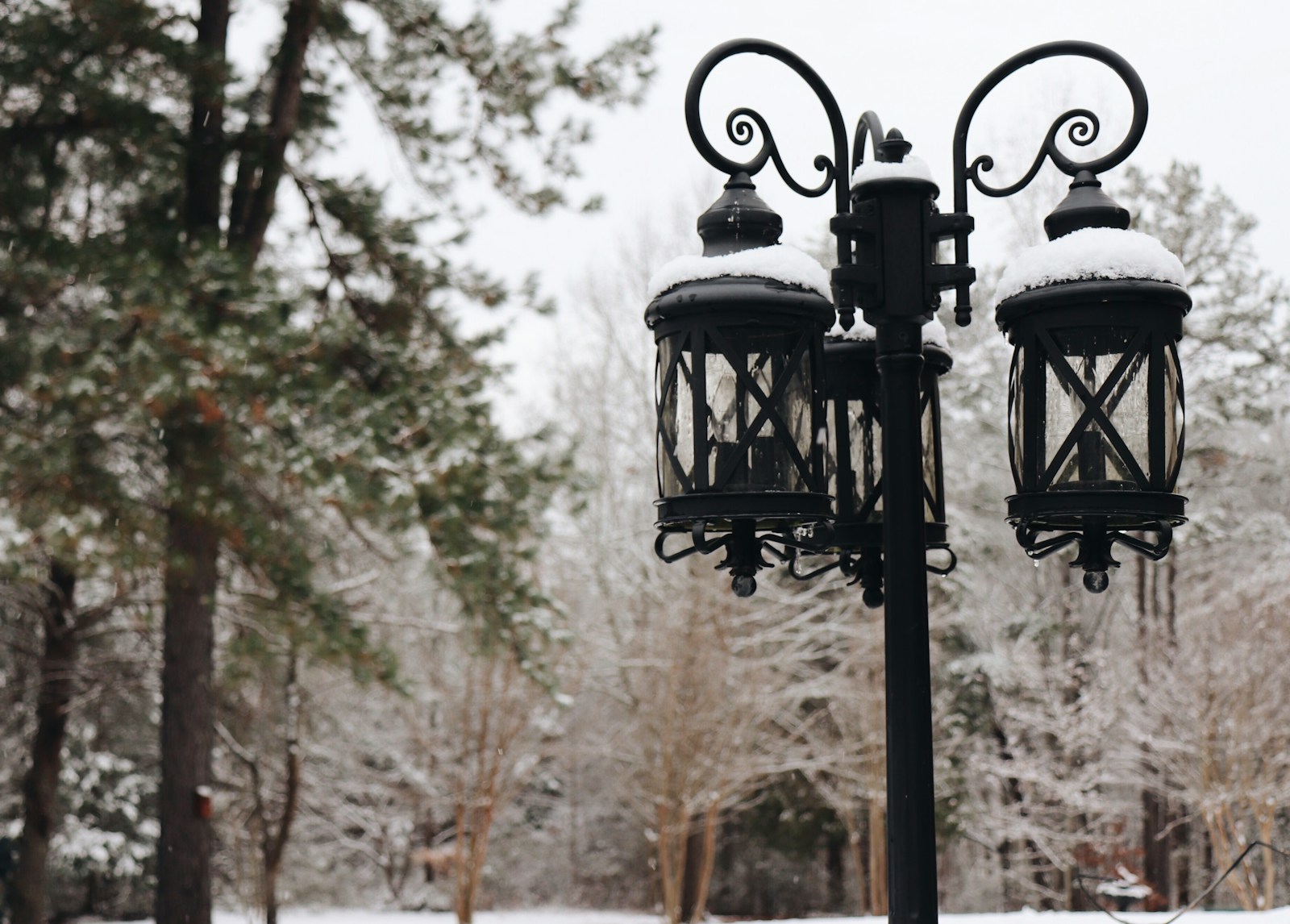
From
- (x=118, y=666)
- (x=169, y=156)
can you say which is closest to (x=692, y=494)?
(x=169, y=156)

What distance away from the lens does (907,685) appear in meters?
1.88

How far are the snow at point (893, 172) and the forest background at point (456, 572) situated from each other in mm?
5514

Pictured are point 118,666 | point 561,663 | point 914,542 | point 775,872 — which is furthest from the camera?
point 775,872

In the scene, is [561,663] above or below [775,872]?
above

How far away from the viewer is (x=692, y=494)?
6.56 ft

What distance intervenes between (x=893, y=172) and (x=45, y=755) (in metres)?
12.2

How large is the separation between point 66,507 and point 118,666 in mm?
5122

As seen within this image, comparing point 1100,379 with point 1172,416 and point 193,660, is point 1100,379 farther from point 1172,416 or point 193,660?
point 193,660

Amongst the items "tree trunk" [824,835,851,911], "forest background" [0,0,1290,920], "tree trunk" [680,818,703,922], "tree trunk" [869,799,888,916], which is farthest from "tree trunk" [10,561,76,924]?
"tree trunk" [824,835,851,911]

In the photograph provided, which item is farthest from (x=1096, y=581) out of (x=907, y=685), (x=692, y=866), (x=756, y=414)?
(x=692, y=866)

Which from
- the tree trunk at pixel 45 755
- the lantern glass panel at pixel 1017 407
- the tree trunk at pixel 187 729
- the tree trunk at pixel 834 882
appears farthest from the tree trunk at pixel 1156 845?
the lantern glass panel at pixel 1017 407

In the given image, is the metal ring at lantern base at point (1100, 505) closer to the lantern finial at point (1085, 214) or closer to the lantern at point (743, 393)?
the lantern at point (743, 393)

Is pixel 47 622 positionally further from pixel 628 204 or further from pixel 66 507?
pixel 628 204

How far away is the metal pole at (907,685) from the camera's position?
1.87 metres
